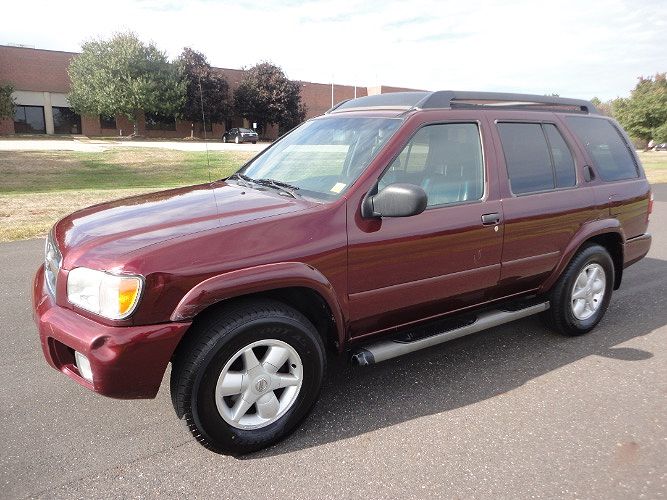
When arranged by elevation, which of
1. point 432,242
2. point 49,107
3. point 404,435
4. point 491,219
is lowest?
point 404,435

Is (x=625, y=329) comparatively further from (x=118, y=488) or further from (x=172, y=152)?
(x=172, y=152)

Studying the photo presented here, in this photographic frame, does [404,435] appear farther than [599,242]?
No

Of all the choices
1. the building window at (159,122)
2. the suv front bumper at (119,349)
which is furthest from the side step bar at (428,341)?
the building window at (159,122)

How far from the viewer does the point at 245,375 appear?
268 cm

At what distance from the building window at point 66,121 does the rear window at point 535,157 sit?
172 feet

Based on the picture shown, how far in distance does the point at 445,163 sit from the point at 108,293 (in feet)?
7.22

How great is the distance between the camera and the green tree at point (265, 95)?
53156mm

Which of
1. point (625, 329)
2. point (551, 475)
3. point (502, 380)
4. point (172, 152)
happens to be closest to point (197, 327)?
point (551, 475)

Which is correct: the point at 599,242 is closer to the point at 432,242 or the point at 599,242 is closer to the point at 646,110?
the point at 432,242

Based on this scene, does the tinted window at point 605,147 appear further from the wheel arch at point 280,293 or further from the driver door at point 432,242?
the wheel arch at point 280,293

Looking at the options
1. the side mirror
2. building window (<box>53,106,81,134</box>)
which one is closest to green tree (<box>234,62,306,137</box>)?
building window (<box>53,106,81,134</box>)

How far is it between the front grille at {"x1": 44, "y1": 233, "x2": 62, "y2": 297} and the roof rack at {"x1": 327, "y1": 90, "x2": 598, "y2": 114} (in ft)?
7.39

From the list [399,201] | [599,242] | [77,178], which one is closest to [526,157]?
[599,242]

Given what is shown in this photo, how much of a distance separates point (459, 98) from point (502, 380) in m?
1.98
